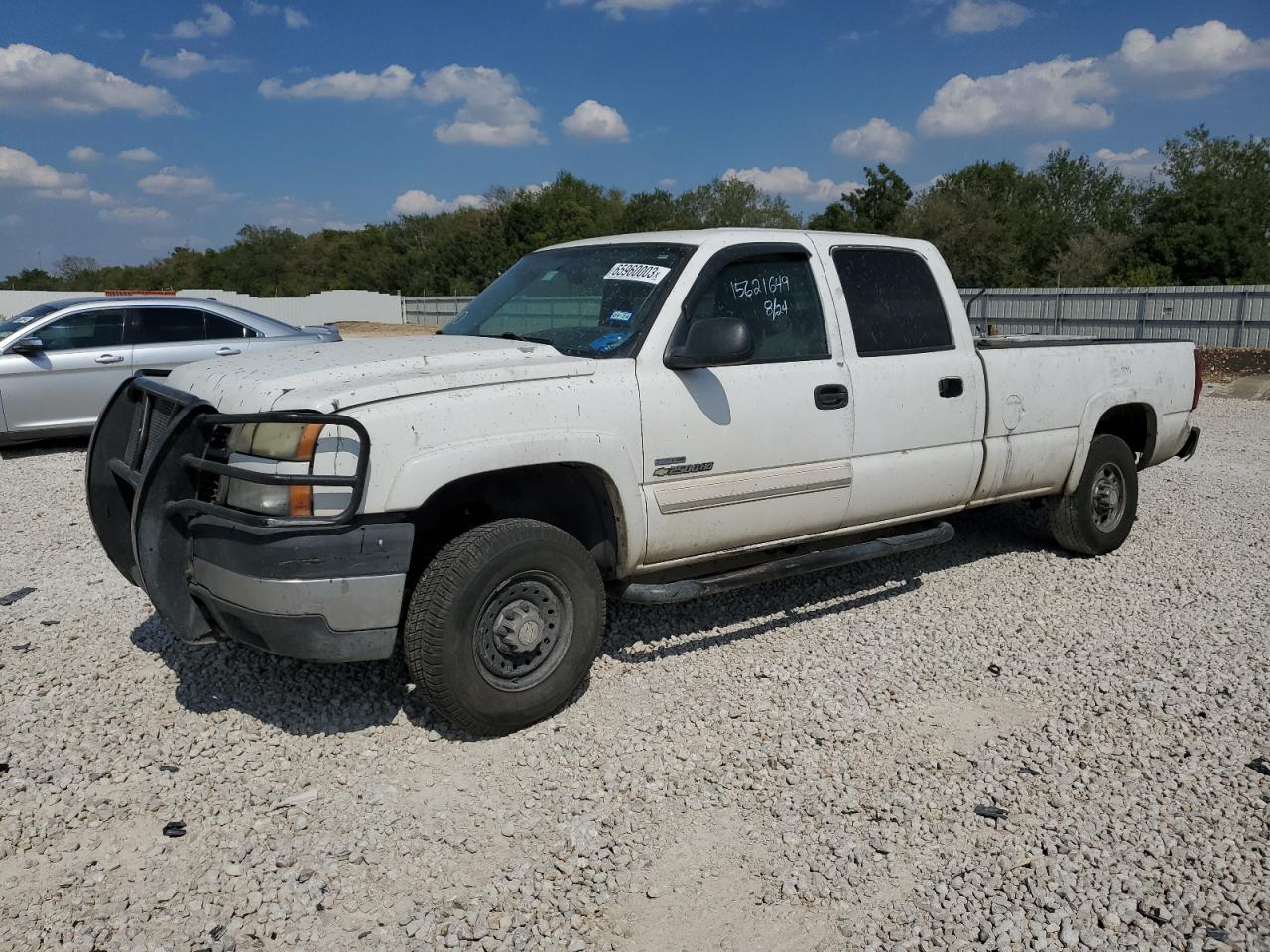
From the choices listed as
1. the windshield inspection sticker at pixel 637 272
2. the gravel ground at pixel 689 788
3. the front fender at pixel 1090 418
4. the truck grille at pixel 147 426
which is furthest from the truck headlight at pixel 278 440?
the front fender at pixel 1090 418

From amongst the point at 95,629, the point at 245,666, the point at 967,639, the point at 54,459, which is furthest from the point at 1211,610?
the point at 54,459

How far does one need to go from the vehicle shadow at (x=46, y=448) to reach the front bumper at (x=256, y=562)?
7.59m

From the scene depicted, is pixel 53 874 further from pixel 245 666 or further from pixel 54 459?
pixel 54 459

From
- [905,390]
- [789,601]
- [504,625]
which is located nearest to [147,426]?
[504,625]

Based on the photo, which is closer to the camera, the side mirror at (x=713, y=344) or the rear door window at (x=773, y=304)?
the side mirror at (x=713, y=344)

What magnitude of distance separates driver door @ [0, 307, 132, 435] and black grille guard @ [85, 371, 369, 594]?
6257mm

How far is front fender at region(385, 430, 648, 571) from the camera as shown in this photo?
139 inches

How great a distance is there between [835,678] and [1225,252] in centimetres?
4824

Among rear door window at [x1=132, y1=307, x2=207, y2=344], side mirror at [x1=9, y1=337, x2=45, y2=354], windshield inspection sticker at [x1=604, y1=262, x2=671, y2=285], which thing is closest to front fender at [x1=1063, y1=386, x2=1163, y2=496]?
windshield inspection sticker at [x1=604, y1=262, x2=671, y2=285]

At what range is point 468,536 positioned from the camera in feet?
12.4

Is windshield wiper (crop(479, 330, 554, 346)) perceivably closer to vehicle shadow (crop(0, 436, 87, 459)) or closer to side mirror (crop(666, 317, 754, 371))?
side mirror (crop(666, 317, 754, 371))

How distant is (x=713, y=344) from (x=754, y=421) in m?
0.51

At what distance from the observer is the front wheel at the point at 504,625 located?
12.0 ft

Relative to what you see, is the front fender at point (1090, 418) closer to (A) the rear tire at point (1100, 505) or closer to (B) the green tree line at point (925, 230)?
(A) the rear tire at point (1100, 505)
